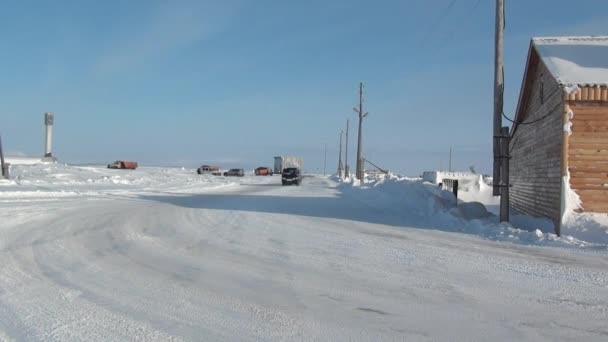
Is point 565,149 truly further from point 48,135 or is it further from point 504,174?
point 48,135

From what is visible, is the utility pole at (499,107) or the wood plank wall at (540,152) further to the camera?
the utility pole at (499,107)

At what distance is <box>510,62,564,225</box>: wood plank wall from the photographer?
45.4 ft

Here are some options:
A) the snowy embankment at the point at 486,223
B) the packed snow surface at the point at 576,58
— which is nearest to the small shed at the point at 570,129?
the packed snow surface at the point at 576,58

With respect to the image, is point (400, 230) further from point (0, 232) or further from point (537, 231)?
point (0, 232)

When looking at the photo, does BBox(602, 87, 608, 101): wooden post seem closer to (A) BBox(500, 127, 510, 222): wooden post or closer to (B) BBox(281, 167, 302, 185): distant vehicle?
(A) BBox(500, 127, 510, 222): wooden post

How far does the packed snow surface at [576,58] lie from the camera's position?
1368 centimetres

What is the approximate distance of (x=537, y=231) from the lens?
1296 cm

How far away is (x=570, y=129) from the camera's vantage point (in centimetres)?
1330

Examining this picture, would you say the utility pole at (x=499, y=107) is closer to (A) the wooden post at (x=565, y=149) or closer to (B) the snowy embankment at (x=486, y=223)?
(B) the snowy embankment at (x=486, y=223)

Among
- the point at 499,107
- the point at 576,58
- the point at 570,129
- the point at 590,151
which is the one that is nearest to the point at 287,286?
the point at 570,129

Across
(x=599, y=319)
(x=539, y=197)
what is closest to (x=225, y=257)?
(x=599, y=319)

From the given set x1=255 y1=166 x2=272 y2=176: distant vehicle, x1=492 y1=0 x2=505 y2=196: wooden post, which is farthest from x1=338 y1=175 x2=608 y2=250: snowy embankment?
x1=255 y1=166 x2=272 y2=176: distant vehicle

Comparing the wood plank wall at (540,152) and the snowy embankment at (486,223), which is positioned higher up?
the wood plank wall at (540,152)

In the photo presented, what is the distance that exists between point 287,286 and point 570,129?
9600mm
